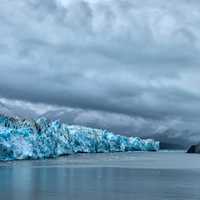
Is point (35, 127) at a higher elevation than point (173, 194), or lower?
higher

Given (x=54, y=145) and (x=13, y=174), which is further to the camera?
(x=54, y=145)

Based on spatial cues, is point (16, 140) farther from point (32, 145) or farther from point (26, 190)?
point (26, 190)

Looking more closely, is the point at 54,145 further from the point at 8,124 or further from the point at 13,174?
the point at 13,174

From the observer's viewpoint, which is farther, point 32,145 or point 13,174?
point 32,145

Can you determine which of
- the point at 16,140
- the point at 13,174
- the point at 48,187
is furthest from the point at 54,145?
the point at 48,187

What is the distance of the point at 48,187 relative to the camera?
74188mm

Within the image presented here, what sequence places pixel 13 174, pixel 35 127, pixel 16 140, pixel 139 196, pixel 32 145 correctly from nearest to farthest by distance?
pixel 139 196
pixel 13 174
pixel 16 140
pixel 32 145
pixel 35 127

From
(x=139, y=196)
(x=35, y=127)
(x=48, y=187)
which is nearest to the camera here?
(x=139, y=196)

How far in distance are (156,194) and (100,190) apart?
868cm

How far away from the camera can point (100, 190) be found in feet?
229

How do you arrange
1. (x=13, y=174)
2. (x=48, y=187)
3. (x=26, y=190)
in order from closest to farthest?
(x=26, y=190) < (x=48, y=187) < (x=13, y=174)

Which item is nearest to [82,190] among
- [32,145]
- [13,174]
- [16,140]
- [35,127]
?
[13,174]

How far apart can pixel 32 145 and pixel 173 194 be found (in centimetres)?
9097

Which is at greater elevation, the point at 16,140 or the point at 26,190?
the point at 16,140
